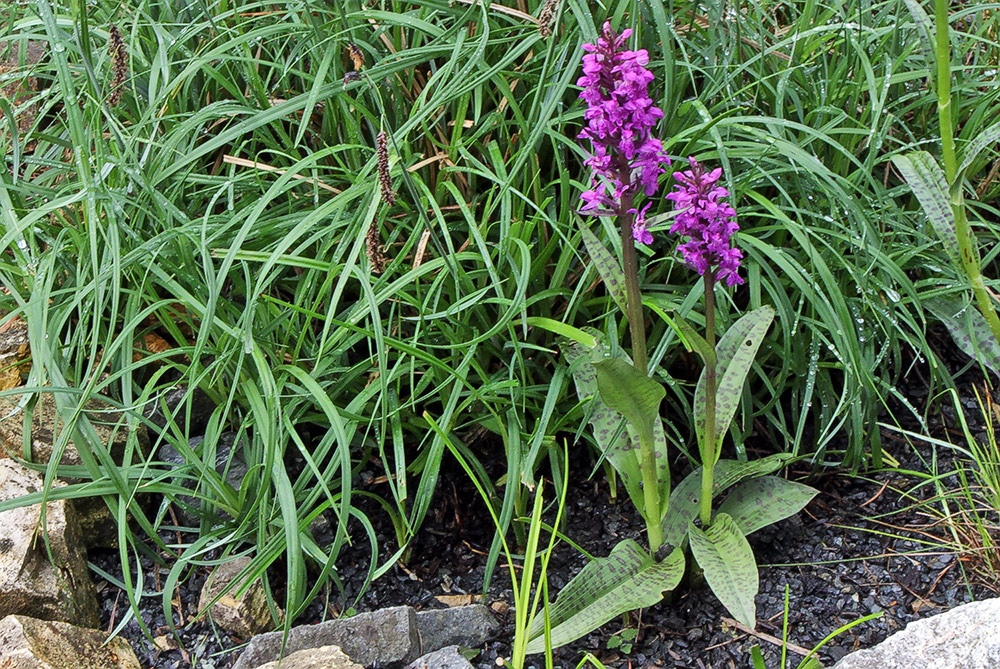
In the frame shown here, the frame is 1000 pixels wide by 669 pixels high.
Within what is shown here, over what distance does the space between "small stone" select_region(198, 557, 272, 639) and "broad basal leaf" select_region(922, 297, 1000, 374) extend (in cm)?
163

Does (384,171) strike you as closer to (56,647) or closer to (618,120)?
(618,120)

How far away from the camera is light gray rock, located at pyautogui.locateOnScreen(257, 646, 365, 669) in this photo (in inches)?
58.6

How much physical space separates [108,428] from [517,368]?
0.98 metres

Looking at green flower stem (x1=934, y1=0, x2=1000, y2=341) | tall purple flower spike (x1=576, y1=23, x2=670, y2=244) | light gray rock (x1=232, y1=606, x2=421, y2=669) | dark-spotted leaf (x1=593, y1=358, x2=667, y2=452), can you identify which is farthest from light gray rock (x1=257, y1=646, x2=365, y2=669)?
green flower stem (x1=934, y1=0, x2=1000, y2=341)

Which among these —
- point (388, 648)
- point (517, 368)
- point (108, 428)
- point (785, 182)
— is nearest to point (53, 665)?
point (388, 648)

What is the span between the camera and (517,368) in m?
1.95

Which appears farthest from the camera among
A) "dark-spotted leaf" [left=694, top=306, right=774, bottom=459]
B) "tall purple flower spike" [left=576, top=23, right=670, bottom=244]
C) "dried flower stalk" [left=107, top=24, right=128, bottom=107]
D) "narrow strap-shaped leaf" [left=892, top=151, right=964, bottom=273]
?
"dried flower stalk" [left=107, top=24, right=128, bottom=107]

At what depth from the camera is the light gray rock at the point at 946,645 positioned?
4.44 feet

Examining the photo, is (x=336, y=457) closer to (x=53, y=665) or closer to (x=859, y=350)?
(x=53, y=665)

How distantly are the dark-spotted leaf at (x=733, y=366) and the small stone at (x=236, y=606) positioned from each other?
3.11 feet

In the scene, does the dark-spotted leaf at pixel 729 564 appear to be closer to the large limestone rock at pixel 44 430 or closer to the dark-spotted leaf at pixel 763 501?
the dark-spotted leaf at pixel 763 501

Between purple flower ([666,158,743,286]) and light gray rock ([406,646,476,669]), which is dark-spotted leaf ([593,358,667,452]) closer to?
purple flower ([666,158,743,286])

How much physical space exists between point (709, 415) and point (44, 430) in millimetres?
1513

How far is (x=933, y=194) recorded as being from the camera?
1800 mm
